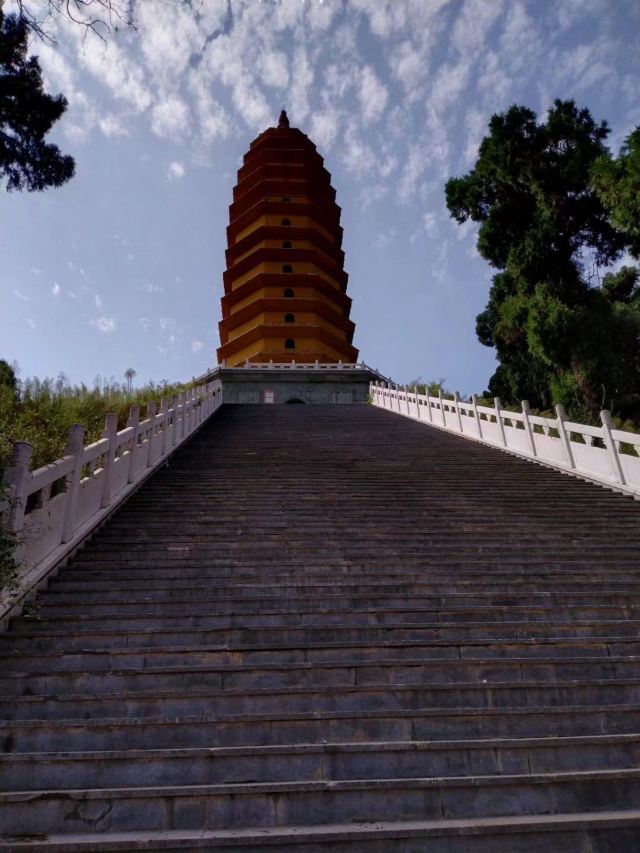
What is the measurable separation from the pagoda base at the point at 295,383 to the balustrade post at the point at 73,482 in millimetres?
19468

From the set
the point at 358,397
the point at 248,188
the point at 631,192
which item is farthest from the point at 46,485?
the point at 248,188

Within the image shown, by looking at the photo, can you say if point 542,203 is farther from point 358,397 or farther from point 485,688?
point 485,688

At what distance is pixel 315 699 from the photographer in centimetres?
333

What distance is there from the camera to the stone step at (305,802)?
2.55 metres

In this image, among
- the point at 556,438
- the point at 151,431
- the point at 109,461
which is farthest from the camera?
the point at 556,438

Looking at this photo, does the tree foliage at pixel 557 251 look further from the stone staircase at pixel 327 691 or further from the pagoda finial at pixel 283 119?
the pagoda finial at pixel 283 119

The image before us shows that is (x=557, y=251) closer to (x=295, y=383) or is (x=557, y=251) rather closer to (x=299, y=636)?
(x=295, y=383)

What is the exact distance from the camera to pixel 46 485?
4.96 metres

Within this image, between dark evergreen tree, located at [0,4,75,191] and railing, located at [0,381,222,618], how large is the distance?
715 cm

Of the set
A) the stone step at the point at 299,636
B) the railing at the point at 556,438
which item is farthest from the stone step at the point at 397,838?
the railing at the point at 556,438

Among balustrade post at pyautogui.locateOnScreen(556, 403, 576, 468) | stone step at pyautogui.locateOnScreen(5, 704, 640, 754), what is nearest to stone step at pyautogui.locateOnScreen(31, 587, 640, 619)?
stone step at pyautogui.locateOnScreen(5, 704, 640, 754)

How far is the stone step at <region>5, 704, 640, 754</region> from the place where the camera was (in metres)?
3.02

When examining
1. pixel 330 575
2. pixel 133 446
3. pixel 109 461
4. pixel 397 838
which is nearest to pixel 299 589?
pixel 330 575

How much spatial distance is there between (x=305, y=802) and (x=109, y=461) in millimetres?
4895
